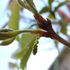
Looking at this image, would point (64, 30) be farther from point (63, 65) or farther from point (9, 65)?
point (63, 65)

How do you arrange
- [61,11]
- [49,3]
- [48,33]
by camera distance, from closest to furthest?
[48,33], [49,3], [61,11]

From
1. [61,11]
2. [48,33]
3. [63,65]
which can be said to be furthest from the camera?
[63,65]

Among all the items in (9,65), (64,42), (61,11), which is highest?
(61,11)

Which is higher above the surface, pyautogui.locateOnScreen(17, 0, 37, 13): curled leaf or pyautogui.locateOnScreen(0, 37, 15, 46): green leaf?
pyautogui.locateOnScreen(17, 0, 37, 13): curled leaf

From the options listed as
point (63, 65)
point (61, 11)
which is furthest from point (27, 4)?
point (63, 65)

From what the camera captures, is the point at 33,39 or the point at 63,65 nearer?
the point at 33,39

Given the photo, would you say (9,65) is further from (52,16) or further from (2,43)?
(2,43)

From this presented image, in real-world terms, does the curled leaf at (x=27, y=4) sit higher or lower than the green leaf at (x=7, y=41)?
higher

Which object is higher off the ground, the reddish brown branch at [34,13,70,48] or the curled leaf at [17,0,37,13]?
the curled leaf at [17,0,37,13]

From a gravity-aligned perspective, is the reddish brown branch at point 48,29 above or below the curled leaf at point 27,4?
below

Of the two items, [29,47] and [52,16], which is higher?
[52,16]
